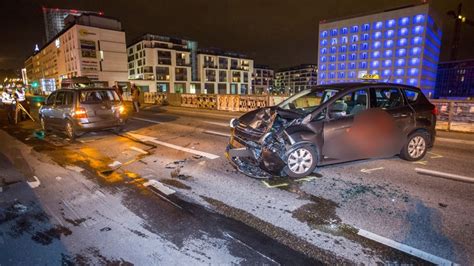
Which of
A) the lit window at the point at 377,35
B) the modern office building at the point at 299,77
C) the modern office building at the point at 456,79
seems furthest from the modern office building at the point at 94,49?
the modern office building at the point at 456,79

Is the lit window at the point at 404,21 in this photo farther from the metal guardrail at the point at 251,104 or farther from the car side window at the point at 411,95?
the car side window at the point at 411,95

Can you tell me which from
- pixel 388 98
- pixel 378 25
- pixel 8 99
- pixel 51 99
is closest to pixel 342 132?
pixel 388 98

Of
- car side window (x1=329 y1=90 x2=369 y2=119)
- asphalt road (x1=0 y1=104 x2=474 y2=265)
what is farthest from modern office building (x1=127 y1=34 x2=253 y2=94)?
car side window (x1=329 y1=90 x2=369 y2=119)

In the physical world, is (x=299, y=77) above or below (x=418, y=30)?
below

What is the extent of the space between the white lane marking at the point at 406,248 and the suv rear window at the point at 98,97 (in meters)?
9.35

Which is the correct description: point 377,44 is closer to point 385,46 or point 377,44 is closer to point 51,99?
point 385,46

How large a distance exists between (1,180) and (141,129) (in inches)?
244

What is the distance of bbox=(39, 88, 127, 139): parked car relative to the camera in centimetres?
905

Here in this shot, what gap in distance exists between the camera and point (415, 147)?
6.29m

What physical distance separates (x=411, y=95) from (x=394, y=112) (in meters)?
0.97

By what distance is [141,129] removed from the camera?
11.5 metres

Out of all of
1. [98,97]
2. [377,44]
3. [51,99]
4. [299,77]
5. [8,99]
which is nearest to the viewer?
[98,97]

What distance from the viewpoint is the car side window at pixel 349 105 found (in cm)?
548

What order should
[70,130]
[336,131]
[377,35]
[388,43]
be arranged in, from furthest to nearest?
1. [377,35]
2. [388,43]
3. [70,130]
4. [336,131]
